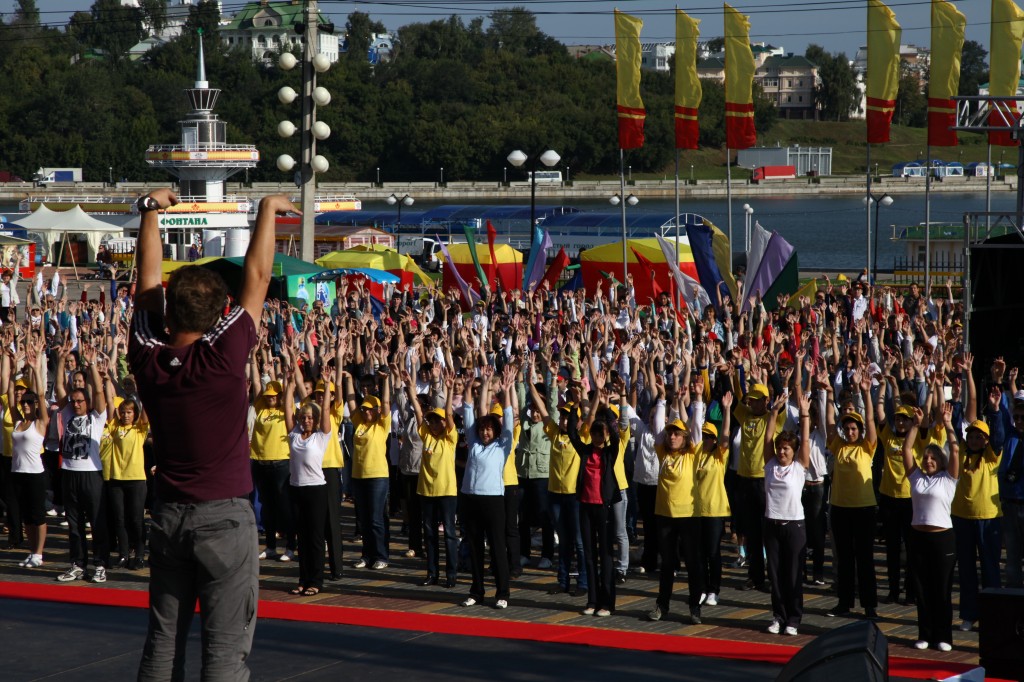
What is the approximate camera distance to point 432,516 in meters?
9.96

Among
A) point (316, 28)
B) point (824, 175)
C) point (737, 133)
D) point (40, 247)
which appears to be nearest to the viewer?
point (316, 28)

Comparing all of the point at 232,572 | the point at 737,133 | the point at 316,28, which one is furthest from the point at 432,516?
the point at 737,133

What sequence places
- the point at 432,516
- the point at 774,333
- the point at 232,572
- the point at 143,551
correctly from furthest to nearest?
the point at 774,333 < the point at 143,551 < the point at 432,516 < the point at 232,572

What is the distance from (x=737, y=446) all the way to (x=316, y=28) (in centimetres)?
1527

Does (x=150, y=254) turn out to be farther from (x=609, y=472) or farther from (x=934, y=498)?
(x=934, y=498)

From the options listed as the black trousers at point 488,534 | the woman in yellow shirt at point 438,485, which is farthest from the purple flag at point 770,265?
the black trousers at point 488,534

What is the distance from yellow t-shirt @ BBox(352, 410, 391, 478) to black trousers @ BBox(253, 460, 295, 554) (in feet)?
2.18

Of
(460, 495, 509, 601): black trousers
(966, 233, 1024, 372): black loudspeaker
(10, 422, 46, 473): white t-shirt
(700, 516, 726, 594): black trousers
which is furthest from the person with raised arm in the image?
(10, 422, 46, 473): white t-shirt

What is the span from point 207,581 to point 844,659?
1867mm

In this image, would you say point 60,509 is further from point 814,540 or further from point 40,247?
point 40,247

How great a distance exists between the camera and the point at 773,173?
108 meters

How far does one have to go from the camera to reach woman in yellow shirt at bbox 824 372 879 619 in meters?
8.98

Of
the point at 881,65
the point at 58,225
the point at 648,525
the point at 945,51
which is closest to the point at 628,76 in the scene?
the point at 881,65

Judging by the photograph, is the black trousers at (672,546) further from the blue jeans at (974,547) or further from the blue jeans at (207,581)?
the blue jeans at (207,581)
